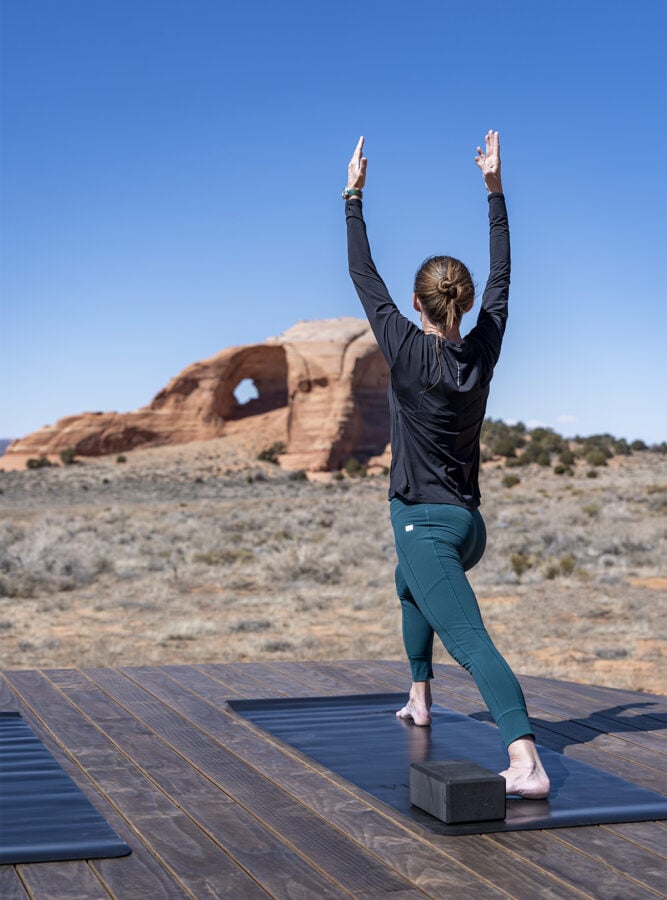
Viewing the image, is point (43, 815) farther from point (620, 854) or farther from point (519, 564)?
point (519, 564)

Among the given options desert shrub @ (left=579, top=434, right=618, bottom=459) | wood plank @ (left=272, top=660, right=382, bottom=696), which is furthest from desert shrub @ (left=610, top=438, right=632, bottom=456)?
wood plank @ (left=272, top=660, right=382, bottom=696)

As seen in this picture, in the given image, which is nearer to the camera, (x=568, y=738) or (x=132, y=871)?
(x=132, y=871)

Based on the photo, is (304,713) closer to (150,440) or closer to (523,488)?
(523,488)

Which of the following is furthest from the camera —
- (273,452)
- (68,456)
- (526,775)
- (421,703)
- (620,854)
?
(68,456)

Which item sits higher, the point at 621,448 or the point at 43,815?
the point at 621,448

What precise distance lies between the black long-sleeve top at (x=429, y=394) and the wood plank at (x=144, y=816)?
1216 millimetres

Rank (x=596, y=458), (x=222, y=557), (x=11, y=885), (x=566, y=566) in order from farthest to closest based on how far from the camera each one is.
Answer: (x=596, y=458) < (x=222, y=557) < (x=566, y=566) < (x=11, y=885)

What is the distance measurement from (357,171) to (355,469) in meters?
43.1

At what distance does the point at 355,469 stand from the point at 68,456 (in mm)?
14620

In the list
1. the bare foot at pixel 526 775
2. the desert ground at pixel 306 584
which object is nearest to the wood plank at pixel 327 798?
the bare foot at pixel 526 775

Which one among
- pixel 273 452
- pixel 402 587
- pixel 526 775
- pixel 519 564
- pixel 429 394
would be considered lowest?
pixel 519 564

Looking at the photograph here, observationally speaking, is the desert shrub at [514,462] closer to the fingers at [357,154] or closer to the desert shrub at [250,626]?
the desert shrub at [250,626]

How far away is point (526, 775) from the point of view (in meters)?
3.12

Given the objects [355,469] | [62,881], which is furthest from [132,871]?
[355,469]
